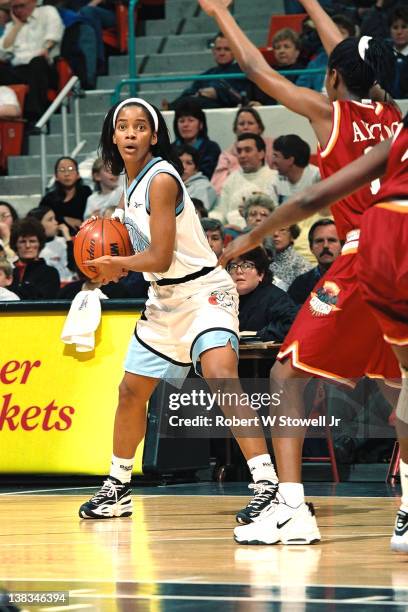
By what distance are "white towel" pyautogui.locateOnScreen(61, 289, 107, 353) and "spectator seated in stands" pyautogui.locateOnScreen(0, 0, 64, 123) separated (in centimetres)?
726

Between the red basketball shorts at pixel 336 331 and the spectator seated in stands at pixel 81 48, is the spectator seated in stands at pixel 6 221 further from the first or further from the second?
the red basketball shorts at pixel 336 331

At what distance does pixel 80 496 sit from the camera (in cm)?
865

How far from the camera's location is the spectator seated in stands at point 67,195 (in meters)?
13.8

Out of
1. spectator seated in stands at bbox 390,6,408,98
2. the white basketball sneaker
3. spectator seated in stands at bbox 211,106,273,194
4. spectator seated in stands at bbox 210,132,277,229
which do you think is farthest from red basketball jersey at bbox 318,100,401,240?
spectator seated in stands at bbox 390,6,408,98

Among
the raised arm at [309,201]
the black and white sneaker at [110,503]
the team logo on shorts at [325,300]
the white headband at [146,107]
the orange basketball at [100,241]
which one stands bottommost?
the black and white sneaker at [110,503]

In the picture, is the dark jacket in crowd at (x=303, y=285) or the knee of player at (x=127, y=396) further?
the dark jacket in crowd at (x=303, y=285)

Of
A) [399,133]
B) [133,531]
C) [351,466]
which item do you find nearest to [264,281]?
[351,466]

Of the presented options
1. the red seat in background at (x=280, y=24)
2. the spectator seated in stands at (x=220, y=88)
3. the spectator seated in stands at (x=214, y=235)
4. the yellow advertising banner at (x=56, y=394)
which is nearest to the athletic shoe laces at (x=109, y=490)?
the yellow advertising banner at (x=56, y=394)

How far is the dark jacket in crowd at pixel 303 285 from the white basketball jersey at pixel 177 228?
3362 millimetres

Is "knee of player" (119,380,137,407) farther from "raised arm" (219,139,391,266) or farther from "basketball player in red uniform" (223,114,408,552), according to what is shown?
"raised arm" (219,139,391,266)

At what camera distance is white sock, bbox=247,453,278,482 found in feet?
22.2

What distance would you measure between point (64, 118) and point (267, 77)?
31.6ft

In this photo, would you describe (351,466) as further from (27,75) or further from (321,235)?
(27,75)

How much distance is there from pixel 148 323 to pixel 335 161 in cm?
164
